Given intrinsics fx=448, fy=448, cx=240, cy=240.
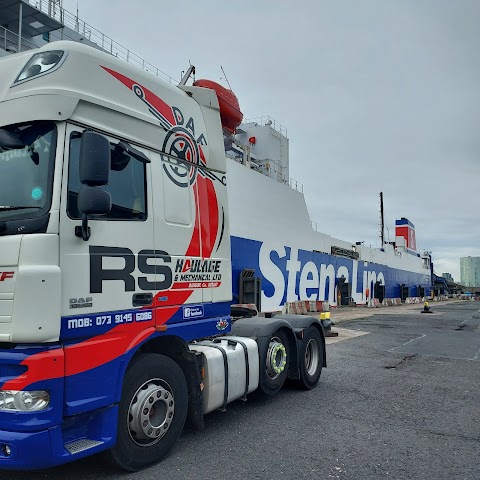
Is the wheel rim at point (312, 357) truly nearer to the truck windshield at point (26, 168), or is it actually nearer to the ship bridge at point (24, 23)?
the truck windshield at point (26, 168)

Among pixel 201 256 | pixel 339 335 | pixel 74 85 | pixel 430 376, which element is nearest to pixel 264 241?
pixel 339 335

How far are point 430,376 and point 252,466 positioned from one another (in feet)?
16.5

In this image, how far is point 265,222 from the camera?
2147 cm

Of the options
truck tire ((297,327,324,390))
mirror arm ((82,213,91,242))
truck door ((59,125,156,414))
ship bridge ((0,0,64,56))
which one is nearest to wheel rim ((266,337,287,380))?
truck tire ((297,327,324,390))

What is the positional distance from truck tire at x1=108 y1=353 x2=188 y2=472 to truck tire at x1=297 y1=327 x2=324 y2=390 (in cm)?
274

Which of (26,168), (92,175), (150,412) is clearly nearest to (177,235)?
(92,175)

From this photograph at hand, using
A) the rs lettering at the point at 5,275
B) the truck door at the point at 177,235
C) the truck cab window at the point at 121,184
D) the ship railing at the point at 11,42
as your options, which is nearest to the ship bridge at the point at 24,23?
the ship railing at the point at 11,42

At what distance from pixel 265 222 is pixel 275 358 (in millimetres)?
15902

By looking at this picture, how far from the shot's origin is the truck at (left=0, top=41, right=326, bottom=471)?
3.02 meters

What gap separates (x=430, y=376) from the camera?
775cm

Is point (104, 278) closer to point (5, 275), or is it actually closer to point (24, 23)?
point (5, 275)

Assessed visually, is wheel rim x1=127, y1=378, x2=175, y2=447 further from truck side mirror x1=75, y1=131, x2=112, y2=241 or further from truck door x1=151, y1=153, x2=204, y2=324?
truck side mirror x1=75, y1=131, x2=112, y2=241

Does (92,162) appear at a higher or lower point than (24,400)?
higher

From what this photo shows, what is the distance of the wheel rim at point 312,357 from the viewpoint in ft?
22.0
